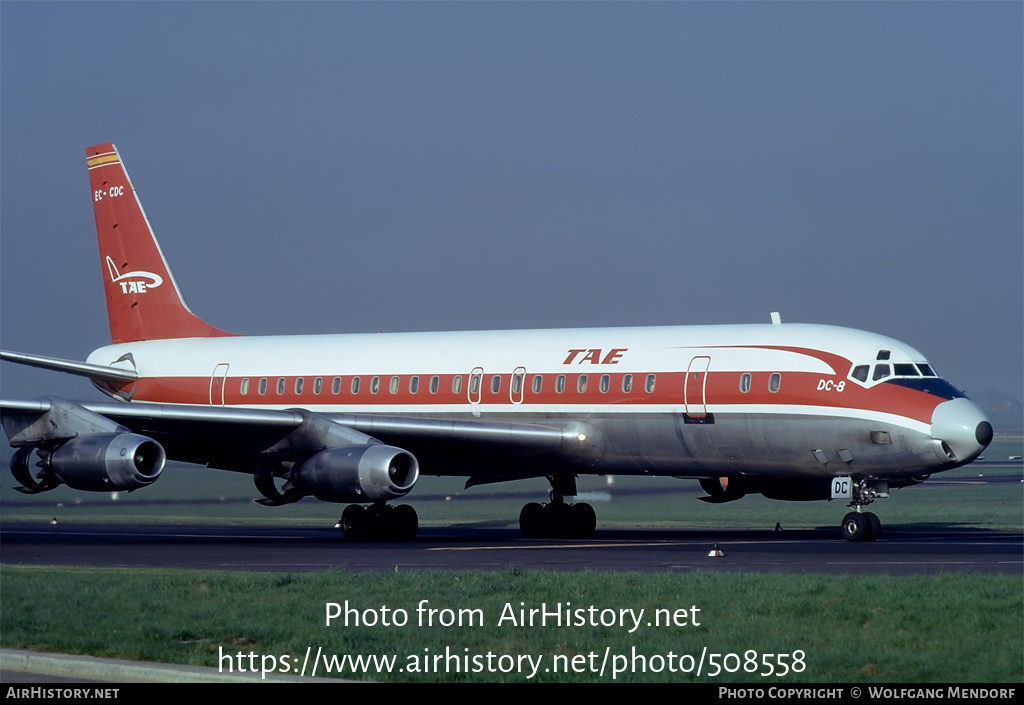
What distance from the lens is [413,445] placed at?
93.4 ft

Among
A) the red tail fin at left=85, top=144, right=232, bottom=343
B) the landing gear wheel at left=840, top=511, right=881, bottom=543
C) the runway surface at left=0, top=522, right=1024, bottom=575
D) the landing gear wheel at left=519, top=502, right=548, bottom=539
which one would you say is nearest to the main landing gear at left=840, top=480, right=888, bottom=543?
the landing gear wheel at left=840, top=511, right=881, bottom=543

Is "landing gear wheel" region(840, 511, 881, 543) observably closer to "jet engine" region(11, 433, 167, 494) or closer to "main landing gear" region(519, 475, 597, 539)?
"main landing gear" region(519, 475, 597, 539)

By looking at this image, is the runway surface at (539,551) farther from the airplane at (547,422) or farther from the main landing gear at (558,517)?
the airplane at (547,422)

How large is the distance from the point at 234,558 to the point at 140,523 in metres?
17.1

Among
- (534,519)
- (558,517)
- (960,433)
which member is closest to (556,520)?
(558,517)

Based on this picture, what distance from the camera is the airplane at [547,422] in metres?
25.2

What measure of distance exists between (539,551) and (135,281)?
17.1m

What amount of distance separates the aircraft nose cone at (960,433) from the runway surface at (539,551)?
1647 millimetres

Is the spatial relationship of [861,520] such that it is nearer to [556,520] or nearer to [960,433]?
[960,433]

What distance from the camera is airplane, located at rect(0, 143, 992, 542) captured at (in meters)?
25.2

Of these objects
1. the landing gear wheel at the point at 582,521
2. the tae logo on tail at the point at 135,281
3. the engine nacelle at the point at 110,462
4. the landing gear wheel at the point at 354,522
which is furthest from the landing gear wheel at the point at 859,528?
the tae logo on tail at the point at 135,281

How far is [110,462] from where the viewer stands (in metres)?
25.3

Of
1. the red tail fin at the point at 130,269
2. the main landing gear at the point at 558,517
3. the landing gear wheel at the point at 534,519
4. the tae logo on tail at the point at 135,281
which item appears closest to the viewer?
the main landing gear at the point at 558,517
